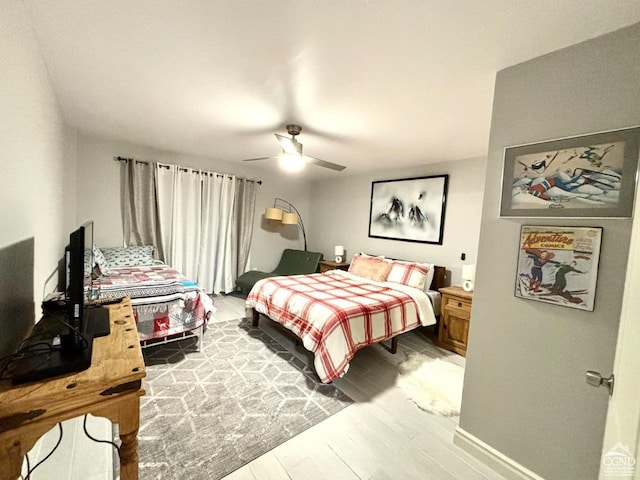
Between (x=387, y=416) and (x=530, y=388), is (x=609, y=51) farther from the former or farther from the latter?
(x=387, y=416)

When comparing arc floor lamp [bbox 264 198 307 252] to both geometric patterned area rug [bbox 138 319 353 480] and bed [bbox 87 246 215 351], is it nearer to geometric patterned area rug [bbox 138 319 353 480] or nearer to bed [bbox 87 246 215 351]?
bed [bbox 87 246 215 351]

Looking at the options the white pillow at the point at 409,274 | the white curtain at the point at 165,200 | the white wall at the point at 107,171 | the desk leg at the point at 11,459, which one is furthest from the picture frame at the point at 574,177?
the white curtain at the point at 165,200

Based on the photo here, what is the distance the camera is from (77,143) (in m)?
3.35

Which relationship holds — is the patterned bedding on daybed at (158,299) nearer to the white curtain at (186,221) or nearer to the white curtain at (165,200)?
the white curtain at (165,200)

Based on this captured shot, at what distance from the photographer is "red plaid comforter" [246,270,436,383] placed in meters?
2.15

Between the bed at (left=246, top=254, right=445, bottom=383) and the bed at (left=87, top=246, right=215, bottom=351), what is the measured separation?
2.35ft

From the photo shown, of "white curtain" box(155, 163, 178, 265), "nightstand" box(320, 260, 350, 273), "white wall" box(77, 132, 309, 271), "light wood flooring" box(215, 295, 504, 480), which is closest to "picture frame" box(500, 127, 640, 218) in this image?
"light wood flooring" box(215, 295, 504, 480)

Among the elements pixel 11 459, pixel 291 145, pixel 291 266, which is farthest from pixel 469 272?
pixel 11 459

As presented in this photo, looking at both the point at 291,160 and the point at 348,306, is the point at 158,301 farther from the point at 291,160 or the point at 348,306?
the point at 291,160

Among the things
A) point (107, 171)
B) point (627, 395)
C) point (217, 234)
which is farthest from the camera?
point (217, 234)

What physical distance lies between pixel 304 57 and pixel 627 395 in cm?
195

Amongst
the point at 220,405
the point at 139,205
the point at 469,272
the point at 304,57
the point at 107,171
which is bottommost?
the point at 220,405

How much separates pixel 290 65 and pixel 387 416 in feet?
8.10

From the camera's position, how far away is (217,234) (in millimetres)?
4516
